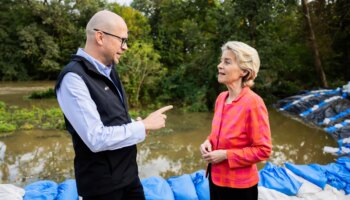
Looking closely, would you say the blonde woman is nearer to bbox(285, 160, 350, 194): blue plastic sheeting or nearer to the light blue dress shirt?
the light blue dress shirt

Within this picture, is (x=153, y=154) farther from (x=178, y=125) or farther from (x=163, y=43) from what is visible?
(x=163, y=43)

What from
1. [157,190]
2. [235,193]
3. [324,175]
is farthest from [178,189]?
[324,175]

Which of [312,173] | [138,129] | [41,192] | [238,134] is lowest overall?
[41,192]

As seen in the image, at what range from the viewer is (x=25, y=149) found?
549 cm

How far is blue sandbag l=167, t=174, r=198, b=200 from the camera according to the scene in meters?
2.79

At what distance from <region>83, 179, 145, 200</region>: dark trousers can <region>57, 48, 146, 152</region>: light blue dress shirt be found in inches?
11.0

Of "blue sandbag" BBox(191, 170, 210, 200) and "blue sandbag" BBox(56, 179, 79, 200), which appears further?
"blue sandbag" BBox(191, 170, 210, 200)

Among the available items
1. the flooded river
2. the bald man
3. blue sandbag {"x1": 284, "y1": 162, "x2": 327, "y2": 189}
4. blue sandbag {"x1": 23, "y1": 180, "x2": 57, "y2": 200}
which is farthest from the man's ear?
the flooded river

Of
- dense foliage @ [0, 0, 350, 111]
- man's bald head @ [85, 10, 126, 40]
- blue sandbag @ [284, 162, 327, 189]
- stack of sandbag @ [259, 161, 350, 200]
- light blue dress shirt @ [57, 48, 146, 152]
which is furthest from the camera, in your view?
dense foliage @ [0, 0, 350, 111]

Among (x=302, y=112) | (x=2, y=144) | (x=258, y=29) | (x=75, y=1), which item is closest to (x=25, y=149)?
(x=2, y=144)

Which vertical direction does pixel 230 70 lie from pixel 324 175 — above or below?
above

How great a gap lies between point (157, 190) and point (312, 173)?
1.52 m

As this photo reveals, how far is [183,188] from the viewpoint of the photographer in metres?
2.86

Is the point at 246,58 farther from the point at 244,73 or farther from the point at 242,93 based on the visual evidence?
the point at 242,93
